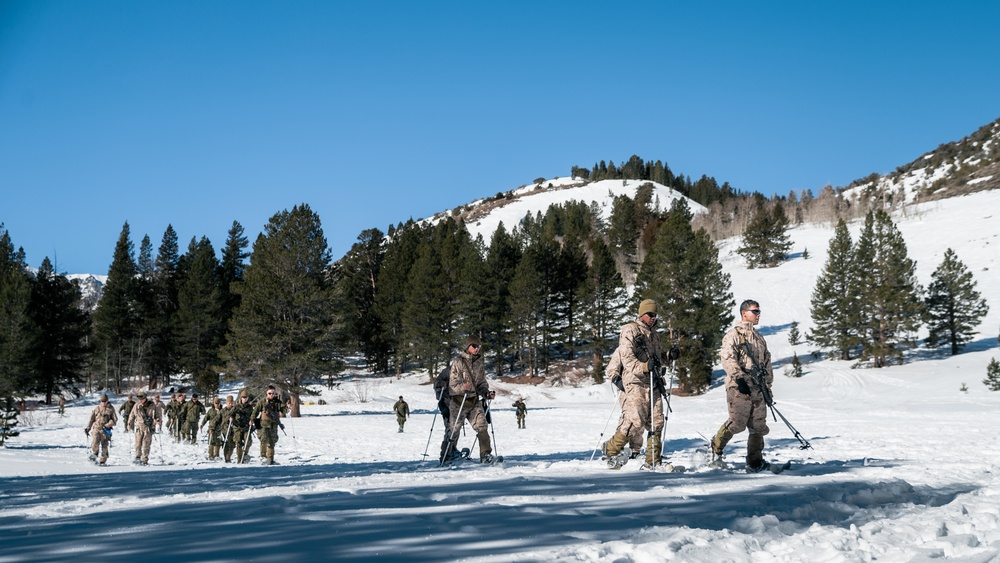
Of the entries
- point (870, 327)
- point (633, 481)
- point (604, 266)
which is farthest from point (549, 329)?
point (633, 481)

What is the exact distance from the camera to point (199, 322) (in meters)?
56.2

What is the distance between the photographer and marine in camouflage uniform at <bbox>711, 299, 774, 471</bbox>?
7805 mm

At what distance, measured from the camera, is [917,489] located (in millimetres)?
6496

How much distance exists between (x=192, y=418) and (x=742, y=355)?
→ 18.5 meters

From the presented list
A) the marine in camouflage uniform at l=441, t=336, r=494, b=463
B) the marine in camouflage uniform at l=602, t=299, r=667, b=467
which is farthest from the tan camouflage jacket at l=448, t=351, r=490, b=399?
the marine in camouflage uniform at l=602, t=299, r=667, b=467

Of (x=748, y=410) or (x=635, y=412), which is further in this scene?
(x=635, y=412)

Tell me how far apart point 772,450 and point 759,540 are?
857 cm

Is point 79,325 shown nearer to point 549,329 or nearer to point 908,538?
point 549,329

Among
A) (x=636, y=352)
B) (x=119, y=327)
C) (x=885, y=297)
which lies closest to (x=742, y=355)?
(x=636, y=352)

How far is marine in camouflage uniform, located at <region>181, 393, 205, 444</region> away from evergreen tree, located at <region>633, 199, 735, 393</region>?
28.2 metres

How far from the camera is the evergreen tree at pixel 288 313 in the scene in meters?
34.0

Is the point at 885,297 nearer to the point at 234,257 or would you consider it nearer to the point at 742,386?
the point at 742,386

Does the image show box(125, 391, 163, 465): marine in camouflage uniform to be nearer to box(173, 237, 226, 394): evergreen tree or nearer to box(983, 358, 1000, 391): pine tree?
box(983, 358, 1000, 391): pine tree

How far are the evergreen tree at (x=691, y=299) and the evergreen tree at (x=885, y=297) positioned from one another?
8.31 metres
